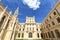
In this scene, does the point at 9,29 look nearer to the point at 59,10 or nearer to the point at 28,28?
the point at 28,28

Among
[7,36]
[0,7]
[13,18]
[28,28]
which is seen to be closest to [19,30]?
[28,28]

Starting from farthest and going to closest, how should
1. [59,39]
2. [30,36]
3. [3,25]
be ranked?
[30,36] → [3,25] → [59,39]

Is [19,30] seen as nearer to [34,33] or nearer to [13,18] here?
[34,33]

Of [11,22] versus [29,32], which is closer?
[11,22]

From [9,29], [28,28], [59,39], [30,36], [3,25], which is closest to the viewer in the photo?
[59,39]

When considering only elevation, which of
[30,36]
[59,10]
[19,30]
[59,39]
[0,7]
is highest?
[0,7]

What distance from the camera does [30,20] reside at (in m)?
49.3

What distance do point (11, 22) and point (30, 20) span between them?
64.7ft

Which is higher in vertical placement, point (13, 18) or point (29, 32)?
point (13, 18)

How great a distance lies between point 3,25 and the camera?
26078 mm

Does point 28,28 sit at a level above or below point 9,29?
above

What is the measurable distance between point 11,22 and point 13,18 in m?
2.53

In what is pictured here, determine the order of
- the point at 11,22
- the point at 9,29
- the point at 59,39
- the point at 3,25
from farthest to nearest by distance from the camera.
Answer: the point at 11,22 → the point at 9,29 → the point at 3,25 → the point at 59,39

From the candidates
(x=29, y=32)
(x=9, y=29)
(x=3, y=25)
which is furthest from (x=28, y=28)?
(x=3, y=25)
